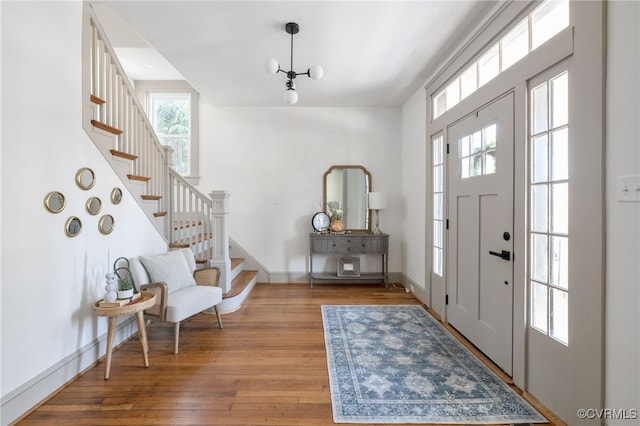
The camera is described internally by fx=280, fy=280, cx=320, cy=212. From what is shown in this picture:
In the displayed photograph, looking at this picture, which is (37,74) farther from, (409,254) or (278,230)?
(409,254)

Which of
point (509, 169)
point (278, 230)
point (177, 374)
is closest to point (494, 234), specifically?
point (509, 169)

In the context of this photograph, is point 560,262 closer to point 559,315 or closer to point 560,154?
point 559,315

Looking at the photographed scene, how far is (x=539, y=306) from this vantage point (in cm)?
186

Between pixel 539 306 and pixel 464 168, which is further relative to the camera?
pixel 464 168

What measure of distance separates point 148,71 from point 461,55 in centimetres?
453

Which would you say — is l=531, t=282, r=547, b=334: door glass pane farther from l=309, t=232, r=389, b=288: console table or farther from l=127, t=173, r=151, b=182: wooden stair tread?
l=127, t=173, r=151, b=182: wooden stair tread

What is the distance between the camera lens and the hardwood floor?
171 cm

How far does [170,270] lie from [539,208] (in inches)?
122

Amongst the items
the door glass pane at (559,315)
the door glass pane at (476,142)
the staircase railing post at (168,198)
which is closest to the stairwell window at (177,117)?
the staircase railing post at (168,198)

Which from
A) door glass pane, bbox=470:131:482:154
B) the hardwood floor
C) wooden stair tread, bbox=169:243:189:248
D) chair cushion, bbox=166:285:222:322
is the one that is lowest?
the hardwood floor

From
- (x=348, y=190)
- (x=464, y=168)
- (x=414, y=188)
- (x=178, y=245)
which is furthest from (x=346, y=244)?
(x=178, y=245)

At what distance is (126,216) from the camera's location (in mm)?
2637

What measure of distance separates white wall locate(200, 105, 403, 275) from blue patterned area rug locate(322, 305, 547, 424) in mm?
1991

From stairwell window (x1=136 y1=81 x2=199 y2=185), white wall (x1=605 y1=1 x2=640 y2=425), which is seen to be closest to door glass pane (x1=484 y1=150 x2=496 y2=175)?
white wall (x1=605 y1=1 x2=640 y2=425)
